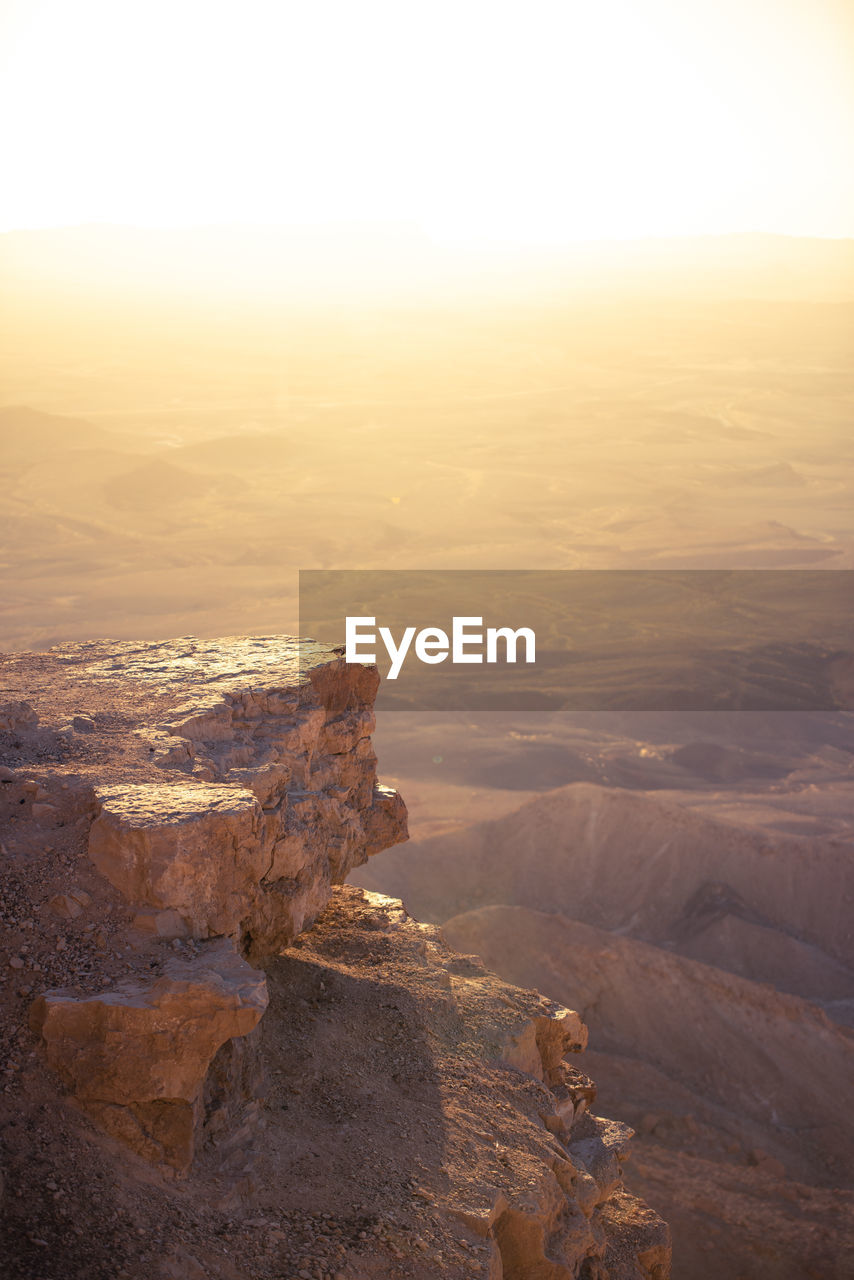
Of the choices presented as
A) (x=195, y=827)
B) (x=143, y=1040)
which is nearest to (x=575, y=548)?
(x=195, y=827)

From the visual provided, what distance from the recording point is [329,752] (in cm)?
791

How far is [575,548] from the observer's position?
4319 centimetres

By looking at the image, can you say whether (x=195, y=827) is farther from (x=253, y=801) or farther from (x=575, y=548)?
(x=575, y=548)

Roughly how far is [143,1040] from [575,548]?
3944 centimetres

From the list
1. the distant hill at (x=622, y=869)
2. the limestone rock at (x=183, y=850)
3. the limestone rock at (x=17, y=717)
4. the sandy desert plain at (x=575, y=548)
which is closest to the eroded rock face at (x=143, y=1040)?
the limestone rock at (x=183, y=850)

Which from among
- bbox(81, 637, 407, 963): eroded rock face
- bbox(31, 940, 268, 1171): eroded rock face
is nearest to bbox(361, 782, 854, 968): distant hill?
bbox(81, 637, 407, 963): eroded rock face

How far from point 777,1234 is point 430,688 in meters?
19.9

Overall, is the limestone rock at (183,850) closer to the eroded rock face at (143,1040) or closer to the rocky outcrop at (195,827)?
the rocky outcrop at (195,827)

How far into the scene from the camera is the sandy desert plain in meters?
13.6

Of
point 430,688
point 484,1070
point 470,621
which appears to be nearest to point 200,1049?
point 484,1070

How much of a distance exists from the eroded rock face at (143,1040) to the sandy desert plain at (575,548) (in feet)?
25.2

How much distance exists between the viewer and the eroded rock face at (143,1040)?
4750mm

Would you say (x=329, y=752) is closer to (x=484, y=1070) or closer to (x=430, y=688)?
(x=484, y=1070)

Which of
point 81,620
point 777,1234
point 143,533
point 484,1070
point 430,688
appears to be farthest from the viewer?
point 143,533
